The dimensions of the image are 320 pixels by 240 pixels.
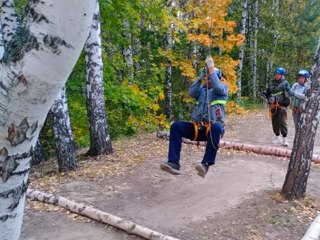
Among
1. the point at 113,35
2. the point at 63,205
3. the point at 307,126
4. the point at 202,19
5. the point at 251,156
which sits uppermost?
the point at 202,19

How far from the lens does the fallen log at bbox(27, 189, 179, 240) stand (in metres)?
4.40

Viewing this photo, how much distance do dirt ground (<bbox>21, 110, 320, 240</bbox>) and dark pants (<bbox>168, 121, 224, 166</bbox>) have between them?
2.22 ft

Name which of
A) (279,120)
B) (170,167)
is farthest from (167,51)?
(170,167)

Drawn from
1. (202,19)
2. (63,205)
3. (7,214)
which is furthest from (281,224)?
(202,19)

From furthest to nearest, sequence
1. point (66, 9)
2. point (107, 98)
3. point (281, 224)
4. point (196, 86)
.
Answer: point (107, 98), point (196, 86), point (281, 224), point (66, 9)

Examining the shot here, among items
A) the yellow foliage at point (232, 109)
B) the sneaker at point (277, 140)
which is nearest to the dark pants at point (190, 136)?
the sneaker at point (277, 140)

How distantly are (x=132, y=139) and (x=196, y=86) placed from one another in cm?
467

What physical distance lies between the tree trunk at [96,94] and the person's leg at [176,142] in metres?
2.62

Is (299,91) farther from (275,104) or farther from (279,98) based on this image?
(275,104)

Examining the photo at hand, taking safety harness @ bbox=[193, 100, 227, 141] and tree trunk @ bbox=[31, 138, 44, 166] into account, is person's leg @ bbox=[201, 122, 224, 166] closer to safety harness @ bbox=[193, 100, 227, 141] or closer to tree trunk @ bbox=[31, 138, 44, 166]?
safety harness @ bbox=[193, 100, 227, 141]

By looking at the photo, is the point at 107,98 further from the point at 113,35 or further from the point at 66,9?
the point at 66,9

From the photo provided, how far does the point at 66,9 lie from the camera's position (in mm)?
1465

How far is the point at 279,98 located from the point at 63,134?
4.57 metres

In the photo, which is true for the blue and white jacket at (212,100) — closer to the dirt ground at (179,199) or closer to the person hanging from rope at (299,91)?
the dirt ground at (179,199)
